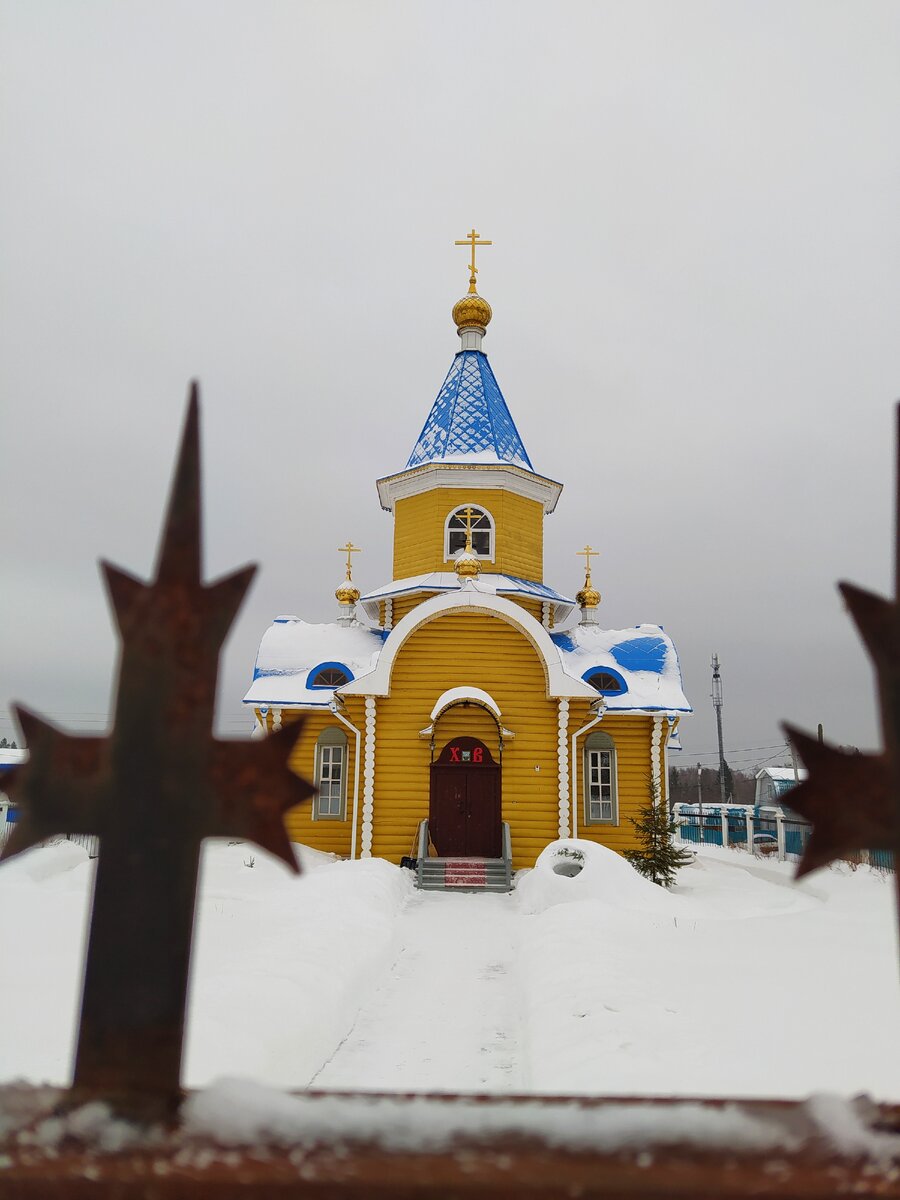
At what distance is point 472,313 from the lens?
2036 centimetres

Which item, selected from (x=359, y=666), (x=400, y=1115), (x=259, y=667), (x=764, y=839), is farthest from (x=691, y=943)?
(x=764, y=839)

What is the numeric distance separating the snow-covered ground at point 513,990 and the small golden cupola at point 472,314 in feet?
46.9

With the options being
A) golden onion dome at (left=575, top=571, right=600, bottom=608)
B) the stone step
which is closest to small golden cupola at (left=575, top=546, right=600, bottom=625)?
golden onion dome at (left=575, top=571, right=600, bottom=608)

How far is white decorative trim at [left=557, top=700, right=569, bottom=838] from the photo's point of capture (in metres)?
14.2

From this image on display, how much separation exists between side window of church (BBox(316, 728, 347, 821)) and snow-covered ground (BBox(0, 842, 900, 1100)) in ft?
14.2

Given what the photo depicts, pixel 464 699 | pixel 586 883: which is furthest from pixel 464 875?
pixel 586 883

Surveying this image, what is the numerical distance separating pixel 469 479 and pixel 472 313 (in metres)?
5.29

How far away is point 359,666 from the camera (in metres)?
16.4

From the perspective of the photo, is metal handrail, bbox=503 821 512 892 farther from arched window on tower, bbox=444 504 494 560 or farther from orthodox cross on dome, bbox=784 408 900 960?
orthodox cross on dome, bbox=784 408 900 960

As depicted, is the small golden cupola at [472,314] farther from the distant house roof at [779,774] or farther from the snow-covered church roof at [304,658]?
the distant house roof at [779,774]

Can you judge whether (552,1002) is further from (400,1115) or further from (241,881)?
(241,881)

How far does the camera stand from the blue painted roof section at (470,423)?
18500 mm

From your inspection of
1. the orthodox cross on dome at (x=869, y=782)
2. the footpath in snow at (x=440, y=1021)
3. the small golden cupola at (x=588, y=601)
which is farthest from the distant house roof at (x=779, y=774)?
the orthodox cross on dome at (x=869, y=782)

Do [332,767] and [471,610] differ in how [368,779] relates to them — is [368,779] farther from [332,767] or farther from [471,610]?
[471,610]
